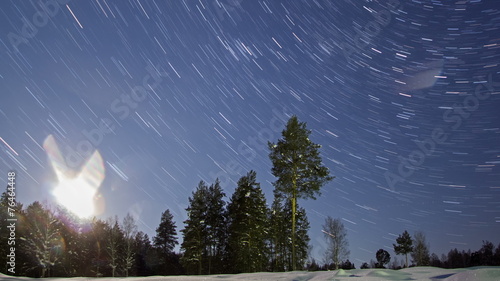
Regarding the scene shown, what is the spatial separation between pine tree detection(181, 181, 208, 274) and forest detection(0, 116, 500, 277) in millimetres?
126

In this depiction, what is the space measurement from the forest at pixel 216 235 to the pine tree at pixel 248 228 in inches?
4.6

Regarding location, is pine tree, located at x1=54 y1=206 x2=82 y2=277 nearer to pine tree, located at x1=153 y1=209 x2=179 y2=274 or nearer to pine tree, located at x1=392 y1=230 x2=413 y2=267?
pine tree, located at x1=153 y1=209 x2=179 y2=274

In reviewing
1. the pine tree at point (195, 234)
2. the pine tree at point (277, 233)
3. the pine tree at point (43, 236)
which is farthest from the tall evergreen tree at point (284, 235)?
the pine tree at point (43, 236)

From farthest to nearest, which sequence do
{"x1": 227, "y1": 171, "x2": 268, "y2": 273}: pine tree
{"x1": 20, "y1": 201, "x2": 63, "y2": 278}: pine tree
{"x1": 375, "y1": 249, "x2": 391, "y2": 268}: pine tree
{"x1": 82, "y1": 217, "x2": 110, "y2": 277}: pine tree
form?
{"x1": 375, "y1": 249, "x2": 391, "y2": 268}: pine tree
{"x1": 82, "y1": 217, "x2": 110, "y2": 277}: pine tree
{"x1": 20, "y1": 201, "x2": 63, "y2": 278}: pine tree
{"x1": 227, "y1": 171, "x2": 268, "y2": 273}: pine tree

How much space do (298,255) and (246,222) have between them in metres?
12.4

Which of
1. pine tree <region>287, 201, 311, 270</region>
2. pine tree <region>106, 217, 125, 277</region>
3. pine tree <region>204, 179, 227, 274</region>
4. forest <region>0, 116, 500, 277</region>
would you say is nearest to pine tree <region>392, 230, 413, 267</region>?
forest <region>0, 116, 500, 277</region>

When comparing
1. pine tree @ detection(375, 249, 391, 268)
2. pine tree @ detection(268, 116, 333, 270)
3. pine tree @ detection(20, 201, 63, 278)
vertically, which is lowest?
pine tree @ detection(375, 249, 391, 268)

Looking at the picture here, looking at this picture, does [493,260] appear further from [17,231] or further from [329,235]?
[17,231]

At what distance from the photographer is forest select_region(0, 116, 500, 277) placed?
28.5 meters

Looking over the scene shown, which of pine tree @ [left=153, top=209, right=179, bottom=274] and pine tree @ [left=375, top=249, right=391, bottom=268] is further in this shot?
pine tree @ [left=375, top=249, right=391, bottom=268]

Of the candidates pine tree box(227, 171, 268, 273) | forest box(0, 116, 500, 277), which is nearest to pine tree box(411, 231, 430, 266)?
forest box(0, 116, 500, 277)

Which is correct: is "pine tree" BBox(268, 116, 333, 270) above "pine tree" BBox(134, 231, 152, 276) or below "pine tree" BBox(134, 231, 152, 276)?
above

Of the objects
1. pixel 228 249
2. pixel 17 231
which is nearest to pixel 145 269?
pixel 17 231

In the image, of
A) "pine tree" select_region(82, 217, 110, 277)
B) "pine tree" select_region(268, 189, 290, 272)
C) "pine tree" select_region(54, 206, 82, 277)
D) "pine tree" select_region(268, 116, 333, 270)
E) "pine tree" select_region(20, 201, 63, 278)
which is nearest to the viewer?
"pine tree" select_region(268, 116, 333, 270)
